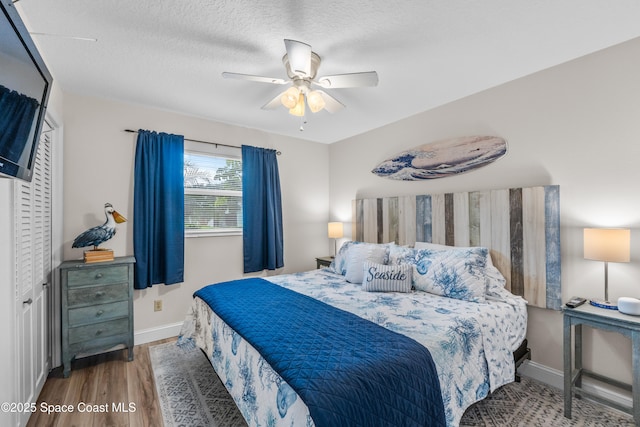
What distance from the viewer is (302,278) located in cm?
298

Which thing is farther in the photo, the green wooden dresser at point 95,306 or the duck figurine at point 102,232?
the duck figurine at point 102,232

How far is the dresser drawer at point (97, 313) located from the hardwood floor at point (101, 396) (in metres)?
0.44

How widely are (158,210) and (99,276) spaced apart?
2.74ft

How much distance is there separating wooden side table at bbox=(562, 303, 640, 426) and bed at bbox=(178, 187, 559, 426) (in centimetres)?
30

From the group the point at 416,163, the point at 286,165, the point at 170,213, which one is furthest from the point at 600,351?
the point at 170,213

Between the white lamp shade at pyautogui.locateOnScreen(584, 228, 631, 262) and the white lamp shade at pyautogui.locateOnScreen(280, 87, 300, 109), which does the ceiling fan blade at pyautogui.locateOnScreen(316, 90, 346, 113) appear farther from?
the white lamp shade at pyautogui.locateOnScreen(584, 228, 631, 262)

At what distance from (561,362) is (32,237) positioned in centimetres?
399

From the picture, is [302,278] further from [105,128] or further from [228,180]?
[105,128]

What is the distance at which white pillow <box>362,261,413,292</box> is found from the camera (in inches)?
97.9

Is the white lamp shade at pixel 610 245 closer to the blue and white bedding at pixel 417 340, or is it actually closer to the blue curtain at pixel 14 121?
the blue and white bedding at pixel 417 340

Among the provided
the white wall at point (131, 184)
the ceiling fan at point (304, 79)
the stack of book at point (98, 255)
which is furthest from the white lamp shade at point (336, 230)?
the stack of book at point (98, 255)

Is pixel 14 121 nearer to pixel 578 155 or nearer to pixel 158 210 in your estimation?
pixel 158 210

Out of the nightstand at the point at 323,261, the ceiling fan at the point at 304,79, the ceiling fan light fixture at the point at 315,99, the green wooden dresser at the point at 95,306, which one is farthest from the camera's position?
the nightstand at the point at 323,261

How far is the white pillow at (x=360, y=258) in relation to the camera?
2838mm
